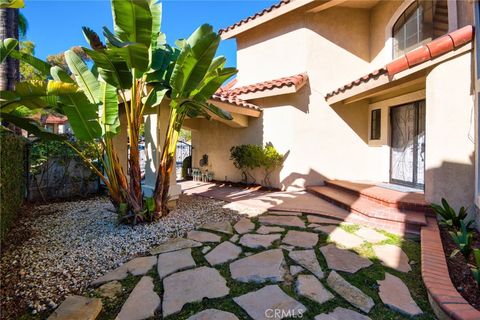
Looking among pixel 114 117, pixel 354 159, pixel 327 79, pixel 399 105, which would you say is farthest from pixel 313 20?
pixel 114 117

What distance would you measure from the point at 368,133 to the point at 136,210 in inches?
358

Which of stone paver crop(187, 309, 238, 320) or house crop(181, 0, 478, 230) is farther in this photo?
house crop(181, 0, 478, 230)

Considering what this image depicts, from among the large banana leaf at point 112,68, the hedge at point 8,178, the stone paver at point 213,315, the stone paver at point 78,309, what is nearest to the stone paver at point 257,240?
the stone paver at point 213,315

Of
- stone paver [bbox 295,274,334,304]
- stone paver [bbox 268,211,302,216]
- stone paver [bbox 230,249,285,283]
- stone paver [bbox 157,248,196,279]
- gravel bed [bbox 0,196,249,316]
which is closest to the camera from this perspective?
stone paver [bbox 295,274,334,304]

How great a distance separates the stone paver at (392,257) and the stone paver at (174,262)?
3172 mm

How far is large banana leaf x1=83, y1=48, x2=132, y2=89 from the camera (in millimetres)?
4305

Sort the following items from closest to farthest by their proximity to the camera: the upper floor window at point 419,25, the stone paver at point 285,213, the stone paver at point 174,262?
the stone paver at point 174,262
the stone paver at point 285,213
the upper floor window at point 419,25

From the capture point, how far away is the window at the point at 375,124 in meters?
9.70

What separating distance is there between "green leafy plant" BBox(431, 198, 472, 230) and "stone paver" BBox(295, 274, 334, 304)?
358 cm

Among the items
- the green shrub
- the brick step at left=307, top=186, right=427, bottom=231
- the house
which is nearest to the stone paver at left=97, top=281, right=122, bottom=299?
the brick step at left=307, top=186, right=427, bottom=231

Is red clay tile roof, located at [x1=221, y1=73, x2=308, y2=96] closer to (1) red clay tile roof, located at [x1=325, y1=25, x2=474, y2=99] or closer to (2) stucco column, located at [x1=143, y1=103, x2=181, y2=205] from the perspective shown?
(1) red clay tile roof, located at [x1=325, y1=25, x2=474, y2=99]

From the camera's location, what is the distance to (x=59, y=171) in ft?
28.9

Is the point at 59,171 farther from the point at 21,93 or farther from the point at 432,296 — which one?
the point at 432,296

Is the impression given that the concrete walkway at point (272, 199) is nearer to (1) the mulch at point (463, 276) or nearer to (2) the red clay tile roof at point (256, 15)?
(1) the mulch at point (463, 276)
